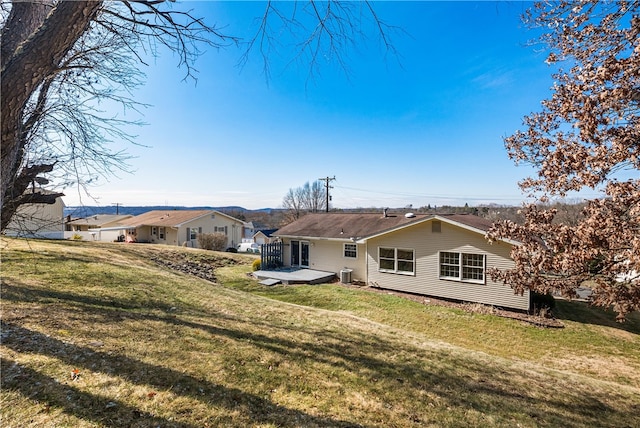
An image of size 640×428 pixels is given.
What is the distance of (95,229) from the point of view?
3709cm

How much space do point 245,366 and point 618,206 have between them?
6.46 m

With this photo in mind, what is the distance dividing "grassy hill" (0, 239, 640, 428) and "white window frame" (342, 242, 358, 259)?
24.5ft

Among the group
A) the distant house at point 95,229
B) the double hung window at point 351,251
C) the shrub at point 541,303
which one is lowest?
the shrub at point 541,303

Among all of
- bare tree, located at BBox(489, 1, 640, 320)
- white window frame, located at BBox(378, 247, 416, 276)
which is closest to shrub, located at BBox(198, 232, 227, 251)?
white window frame, located at BBox(378, 247, 416, 276)

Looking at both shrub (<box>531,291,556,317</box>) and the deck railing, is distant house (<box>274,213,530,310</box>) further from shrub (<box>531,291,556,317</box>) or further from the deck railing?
the deck railing

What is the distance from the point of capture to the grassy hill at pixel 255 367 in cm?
339

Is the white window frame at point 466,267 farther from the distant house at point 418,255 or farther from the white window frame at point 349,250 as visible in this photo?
the white window frame at point 349,250

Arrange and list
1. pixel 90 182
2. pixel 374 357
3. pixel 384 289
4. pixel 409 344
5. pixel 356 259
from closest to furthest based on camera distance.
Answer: pixel 90 182
pixel 374 357
pixel 409 344
pixel 384 289
pixel 356 259

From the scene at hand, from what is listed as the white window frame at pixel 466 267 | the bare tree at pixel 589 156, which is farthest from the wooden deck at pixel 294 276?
the bare tree at pixel 589 156

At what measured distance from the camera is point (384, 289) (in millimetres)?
15109

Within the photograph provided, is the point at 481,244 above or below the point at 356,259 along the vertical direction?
above

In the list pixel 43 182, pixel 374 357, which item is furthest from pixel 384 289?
pixel 43 182

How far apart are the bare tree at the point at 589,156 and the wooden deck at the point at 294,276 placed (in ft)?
37.3

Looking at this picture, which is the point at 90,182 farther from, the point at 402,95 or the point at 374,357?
the point at 402,95
